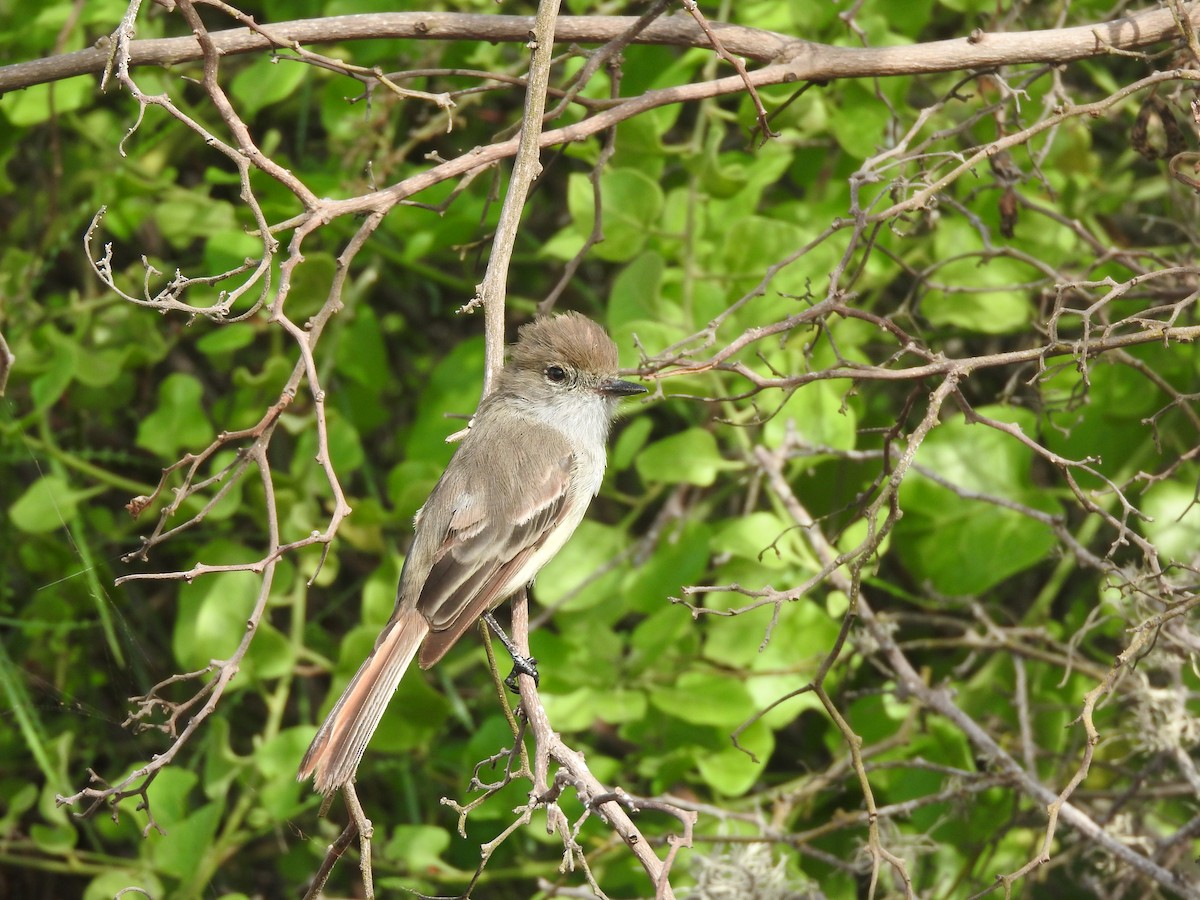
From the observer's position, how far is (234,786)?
4012mm

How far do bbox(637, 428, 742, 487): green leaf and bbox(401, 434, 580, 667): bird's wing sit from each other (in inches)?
9.7

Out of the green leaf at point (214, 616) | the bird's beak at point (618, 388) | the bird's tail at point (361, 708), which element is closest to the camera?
the bird's tail at point (361, 708)

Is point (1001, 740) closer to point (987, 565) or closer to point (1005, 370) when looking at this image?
point (987, 565)

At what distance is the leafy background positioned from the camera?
320cm

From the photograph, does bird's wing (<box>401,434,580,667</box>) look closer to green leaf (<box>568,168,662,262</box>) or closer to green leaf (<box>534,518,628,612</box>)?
green leaf (<box>534,518,628,612</box>)

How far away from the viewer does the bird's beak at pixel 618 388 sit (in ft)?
10.8

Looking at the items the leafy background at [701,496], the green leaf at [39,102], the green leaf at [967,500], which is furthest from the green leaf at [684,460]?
the green leaf at [39,102]

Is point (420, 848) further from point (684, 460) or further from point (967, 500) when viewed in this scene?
point (967, 500)

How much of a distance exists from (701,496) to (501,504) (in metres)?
0.91

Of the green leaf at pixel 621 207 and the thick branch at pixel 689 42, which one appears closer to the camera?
the thick branch at pixel 689 42

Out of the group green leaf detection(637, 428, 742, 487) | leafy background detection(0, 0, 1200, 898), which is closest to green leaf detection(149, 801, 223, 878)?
leafy background detection(0, 0, 1200, 898)

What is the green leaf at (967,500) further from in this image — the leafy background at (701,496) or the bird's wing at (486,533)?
the bird's wing at (486,533)

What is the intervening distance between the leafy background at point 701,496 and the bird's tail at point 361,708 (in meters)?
0.40

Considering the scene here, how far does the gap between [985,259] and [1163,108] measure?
0.51 meters
